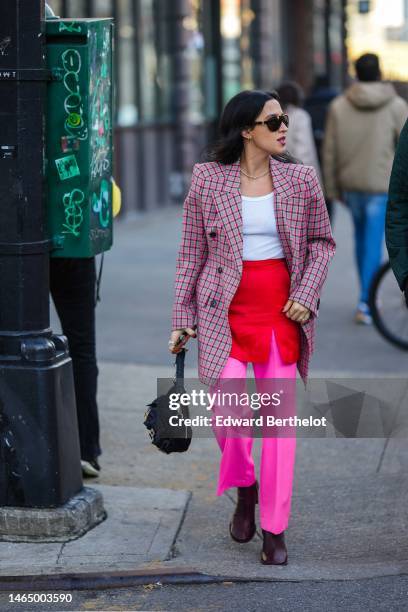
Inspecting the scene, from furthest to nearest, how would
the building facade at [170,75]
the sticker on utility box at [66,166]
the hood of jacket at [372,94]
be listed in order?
the building facade at [170,75], the hood of jacket at [372,94], the sticker on utility box at [66,166]

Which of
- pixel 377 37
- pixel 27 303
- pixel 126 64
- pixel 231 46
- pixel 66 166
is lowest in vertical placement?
pixel 27 303

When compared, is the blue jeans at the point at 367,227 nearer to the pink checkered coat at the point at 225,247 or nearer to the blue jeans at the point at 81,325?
the blue jeans at the point at 81,325

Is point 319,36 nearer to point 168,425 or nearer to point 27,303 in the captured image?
point 27,303

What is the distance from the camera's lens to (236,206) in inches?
184

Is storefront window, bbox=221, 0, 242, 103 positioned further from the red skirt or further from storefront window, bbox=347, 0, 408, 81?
the red skirt

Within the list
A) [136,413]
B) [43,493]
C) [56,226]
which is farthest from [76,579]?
[136,413]

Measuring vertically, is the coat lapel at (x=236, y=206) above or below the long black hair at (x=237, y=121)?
below

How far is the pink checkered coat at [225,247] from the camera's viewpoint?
470 centimetres

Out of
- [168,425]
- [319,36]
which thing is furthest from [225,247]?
[319,36]

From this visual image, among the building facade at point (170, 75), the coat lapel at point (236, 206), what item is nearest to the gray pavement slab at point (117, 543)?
the coat lapel at point (236, 206)

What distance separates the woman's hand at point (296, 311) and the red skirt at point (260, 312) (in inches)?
1.9

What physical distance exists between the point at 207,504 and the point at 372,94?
15.1 feet

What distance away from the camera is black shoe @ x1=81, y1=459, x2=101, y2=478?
19.1ft

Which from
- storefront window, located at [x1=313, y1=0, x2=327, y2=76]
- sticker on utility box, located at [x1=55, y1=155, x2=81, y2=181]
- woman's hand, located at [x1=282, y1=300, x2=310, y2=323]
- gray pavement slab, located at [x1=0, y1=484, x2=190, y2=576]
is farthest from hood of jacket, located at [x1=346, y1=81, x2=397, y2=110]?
storefront window, located at [x1=313, y1=0, x2=327, y2=76]
